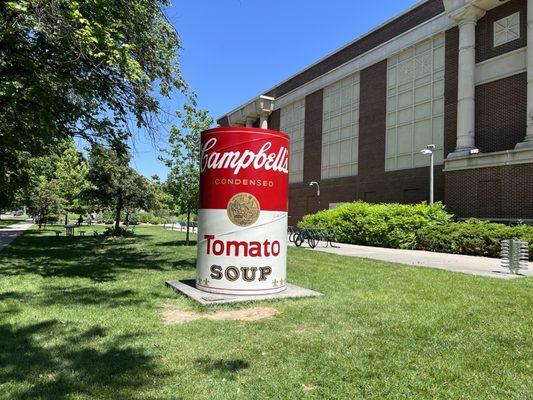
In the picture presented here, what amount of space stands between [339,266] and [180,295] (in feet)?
19.6

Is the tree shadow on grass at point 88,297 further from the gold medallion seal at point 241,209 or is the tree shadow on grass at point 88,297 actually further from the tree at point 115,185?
the tree at point 115,185

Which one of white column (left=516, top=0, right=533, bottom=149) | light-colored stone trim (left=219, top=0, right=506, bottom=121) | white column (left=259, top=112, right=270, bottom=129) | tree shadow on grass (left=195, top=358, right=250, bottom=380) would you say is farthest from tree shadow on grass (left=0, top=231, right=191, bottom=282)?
white column (left=259, top=112, right=270, bottom=129)

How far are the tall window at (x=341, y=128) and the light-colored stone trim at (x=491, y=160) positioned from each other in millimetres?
10129

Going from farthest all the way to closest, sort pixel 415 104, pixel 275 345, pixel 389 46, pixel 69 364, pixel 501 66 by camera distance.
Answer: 1. pixel 389 46
2. pixel 415 104
3. pixel 501 66
4. pixel 275 345
5. pixel 69 364

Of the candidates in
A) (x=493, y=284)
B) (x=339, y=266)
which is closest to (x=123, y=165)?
(x=339, y=266)

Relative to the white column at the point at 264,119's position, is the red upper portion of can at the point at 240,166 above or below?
below

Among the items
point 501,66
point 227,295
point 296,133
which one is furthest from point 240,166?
point 296,133

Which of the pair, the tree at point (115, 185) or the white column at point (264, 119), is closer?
the tree at point (115, 185)

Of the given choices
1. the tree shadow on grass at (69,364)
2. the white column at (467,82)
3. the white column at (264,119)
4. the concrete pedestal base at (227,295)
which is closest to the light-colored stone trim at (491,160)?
the white column at (467,82)

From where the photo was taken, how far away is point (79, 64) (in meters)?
10.6

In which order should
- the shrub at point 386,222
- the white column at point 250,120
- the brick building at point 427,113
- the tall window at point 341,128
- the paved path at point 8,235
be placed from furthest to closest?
the white column at point 250,120
the tall window at point 341,128
the brick building at point 427,113
the shrub at point 386,222
the paved path at point 8,235

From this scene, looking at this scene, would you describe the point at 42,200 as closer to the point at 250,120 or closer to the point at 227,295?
the point at 250,120

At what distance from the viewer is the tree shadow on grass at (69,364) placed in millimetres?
3652

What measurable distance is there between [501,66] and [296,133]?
2025 centimetres
